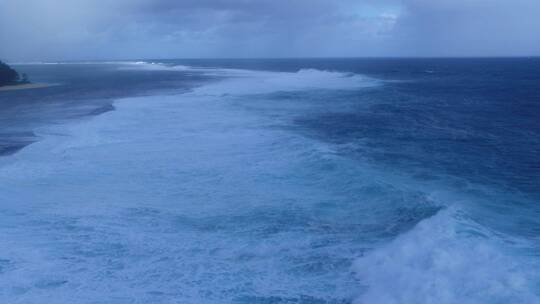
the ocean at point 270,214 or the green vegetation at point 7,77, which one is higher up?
the green vegetation at point 7,77

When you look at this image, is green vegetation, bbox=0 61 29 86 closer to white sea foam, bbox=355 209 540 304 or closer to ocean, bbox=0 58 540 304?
ocean, bbox=0 58 540 304

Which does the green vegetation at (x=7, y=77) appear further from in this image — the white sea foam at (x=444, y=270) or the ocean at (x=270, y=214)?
the white sea foam at (x=444, y=270)

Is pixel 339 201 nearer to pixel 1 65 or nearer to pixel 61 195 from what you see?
→ pixel 61 195

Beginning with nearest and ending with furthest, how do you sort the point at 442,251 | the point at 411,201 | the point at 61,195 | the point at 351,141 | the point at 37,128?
the point at 442,251, the point at 411,201, the point at 61,195, the point at 351,141, the point at 37,128

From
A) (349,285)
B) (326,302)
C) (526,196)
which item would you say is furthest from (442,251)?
(526,196)

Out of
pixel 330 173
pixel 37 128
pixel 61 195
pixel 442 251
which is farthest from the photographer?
pixel 37 128

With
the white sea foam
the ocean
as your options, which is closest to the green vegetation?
the ocean

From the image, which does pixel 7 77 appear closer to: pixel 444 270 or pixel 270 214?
pixel 270 214

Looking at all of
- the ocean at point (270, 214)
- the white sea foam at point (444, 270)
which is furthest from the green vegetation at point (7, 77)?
the white sea foam at point (444, 270)

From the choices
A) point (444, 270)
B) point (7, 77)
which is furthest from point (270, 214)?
point (7, 77)
